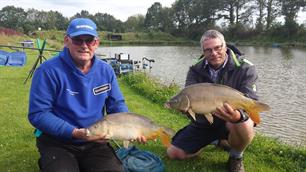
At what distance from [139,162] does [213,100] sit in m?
1.17

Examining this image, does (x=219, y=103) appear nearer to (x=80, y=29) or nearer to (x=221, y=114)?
(x=221, y=114)

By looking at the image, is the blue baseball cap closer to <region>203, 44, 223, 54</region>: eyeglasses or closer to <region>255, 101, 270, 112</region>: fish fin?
<region>203, 44, 223, 54</region>: eyeglasses

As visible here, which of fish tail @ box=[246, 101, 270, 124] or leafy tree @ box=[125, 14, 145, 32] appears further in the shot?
leafy tree @ box=[125, 14, 145, 32]

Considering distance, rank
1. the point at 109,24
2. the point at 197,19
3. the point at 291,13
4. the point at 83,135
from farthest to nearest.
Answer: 1. the point at 109,24
2. the point at 197,19
3. the point at 291,13
4. the point at 83,135

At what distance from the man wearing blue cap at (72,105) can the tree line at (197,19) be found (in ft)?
183

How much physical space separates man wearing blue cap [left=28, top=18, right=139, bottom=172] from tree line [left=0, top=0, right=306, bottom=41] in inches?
2196

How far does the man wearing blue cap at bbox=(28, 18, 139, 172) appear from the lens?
3824 millimetres

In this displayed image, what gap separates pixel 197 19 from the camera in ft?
282

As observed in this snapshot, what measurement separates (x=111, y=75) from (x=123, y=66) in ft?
41.6

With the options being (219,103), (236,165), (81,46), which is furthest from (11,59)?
(219,103)

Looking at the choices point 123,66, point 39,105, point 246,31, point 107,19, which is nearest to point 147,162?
point 39,105

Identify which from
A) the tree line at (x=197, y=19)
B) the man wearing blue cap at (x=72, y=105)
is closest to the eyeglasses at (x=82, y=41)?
the man wearing blue cap at (x=72, y=105)

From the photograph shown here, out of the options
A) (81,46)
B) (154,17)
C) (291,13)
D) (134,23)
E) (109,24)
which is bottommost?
(81,46)

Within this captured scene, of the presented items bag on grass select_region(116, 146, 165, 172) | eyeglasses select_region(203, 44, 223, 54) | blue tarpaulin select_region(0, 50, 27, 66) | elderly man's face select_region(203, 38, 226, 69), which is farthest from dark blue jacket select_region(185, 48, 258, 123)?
blue tarpaulin select_region(0, 50, 27, 66)
